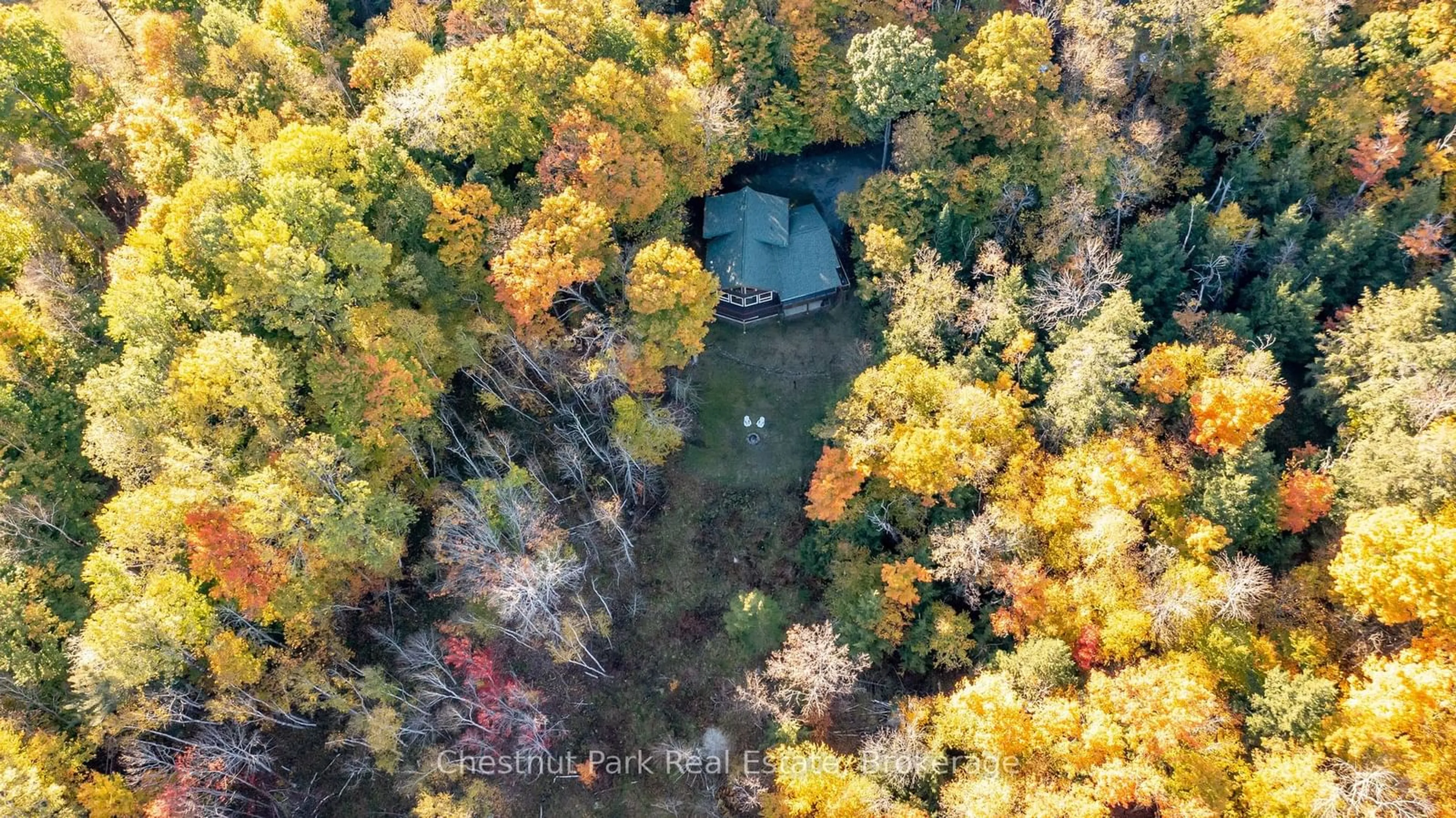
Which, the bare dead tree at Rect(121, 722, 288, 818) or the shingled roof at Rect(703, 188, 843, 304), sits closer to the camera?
the bare dead tree at Rect(121, 722, 288, 818)

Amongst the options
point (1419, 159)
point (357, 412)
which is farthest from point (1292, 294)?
point (357, 412)

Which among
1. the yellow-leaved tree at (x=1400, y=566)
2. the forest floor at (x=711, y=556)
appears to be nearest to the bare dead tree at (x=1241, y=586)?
the yellow-leaved tree at (x=1400, y=566)

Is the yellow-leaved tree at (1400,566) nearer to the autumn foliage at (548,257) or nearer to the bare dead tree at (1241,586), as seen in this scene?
the bare dead tree at (1241,586)

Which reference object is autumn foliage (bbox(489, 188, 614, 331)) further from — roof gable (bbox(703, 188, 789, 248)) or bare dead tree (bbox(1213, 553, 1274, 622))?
bare dead tree (bbox(1213, 553, 1274, 622))

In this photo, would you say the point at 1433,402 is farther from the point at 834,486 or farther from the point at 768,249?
the point at 768,249

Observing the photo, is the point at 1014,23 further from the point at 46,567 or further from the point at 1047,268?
A: the point at 46,567

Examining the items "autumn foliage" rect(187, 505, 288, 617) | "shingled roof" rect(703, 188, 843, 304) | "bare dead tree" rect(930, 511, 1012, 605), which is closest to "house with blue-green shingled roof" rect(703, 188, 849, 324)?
"shingled roof" rect(703, 188, 843, 304)

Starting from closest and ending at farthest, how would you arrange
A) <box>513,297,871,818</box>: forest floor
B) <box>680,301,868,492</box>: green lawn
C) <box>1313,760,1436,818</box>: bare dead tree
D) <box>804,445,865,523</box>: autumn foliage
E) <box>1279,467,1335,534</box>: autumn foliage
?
<box>1313,760,1436,818</box>: bare dead tree
<box>1279,467,1335,534</box>: autumn foliage
<box>804,445,865,523</box>: autumn foliage
<box>513,297,871,818</box>: forest floor
<box>680,301,868,492</box>: green lawn
